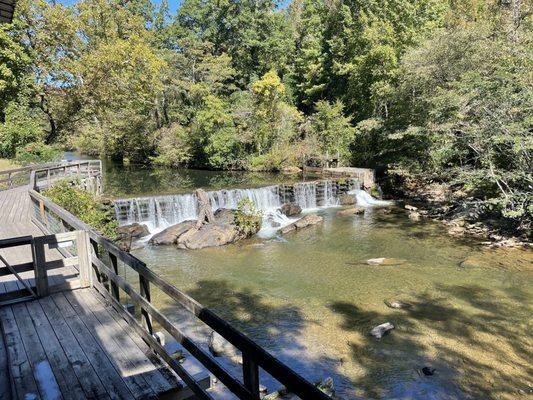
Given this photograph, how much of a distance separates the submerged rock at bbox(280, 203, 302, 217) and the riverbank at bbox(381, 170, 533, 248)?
5.31m

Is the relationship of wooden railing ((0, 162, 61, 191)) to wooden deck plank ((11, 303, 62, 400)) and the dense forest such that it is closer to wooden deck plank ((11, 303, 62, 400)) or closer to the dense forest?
the dense forest

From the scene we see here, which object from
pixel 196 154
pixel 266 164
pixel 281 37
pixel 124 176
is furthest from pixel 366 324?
pixel 281 37

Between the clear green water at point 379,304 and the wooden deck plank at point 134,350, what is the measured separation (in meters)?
3.79

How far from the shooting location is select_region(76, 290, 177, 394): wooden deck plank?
347 cm

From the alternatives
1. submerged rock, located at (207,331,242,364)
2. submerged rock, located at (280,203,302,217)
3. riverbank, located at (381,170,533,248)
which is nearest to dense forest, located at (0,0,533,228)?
riverbank, located at (381,170,533,248)

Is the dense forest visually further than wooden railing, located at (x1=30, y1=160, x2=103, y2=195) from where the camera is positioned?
No

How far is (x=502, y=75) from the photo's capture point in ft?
44.3

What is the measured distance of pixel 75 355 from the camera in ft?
12.8

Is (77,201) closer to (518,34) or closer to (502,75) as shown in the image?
(502,75)

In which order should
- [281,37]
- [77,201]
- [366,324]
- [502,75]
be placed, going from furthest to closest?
[281,37], [502,75], [77,201], [366,324]

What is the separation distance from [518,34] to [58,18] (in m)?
24.5

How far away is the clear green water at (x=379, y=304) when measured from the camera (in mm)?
6977

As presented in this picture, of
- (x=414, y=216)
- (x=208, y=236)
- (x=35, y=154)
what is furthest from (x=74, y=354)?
(x=35, y=154)

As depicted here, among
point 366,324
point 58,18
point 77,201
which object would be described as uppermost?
point 58,18
